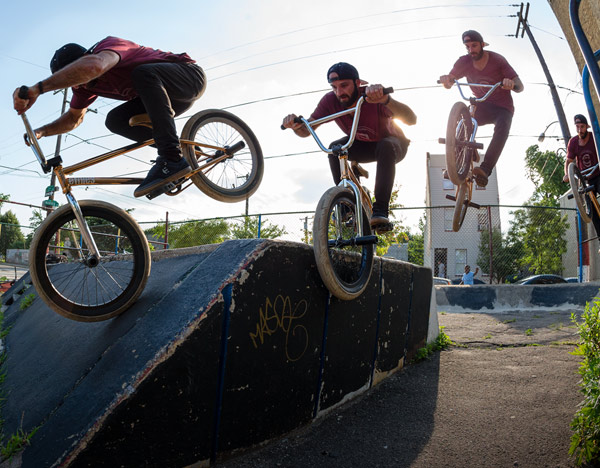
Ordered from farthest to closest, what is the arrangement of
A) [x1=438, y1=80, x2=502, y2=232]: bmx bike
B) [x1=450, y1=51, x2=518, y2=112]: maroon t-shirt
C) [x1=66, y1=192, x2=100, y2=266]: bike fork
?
[x1=450, y1=51, x2=518, y2=112]: maroon t-shirt
[x1=438, y1=80, x2=502, y2=232]: bmx bike
[x1=66, y1=192, x2=100, y2=266]: bike fork

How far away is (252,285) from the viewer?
221 cm

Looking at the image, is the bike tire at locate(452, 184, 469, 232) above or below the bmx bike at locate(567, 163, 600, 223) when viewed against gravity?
below

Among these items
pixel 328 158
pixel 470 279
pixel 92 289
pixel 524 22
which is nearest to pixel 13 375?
pixel 92 289

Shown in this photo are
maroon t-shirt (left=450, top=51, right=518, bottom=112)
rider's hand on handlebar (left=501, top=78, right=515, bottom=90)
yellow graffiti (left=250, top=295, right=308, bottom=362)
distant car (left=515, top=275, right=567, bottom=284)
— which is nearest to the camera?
yellow graffiti (left=250, top=295, right=308, bottom=362)

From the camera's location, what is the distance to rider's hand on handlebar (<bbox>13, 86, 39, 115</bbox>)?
7.77ft

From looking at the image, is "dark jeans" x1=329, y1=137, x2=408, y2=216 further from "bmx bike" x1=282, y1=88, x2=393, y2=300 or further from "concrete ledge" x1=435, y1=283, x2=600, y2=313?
"concrete ledge" x1=435, y1=283, x2=600, y2=313

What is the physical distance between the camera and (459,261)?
28.0m

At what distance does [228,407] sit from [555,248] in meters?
19.6

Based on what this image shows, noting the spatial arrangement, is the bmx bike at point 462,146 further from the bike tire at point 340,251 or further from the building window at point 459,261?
the building window at point 459,261

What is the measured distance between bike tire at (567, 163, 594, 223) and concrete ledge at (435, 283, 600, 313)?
85.6 inches

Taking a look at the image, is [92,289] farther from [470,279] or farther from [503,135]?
[470,279]

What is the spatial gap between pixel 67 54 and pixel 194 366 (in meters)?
2.09

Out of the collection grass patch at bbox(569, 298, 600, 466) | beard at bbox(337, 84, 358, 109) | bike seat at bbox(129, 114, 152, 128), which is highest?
beard at bbox(337, 84, 358, 109)

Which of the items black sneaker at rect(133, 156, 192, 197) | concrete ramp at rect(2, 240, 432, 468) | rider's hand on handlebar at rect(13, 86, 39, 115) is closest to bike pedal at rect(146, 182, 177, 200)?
black sneaker at rect(133, 156, 192, 197)
